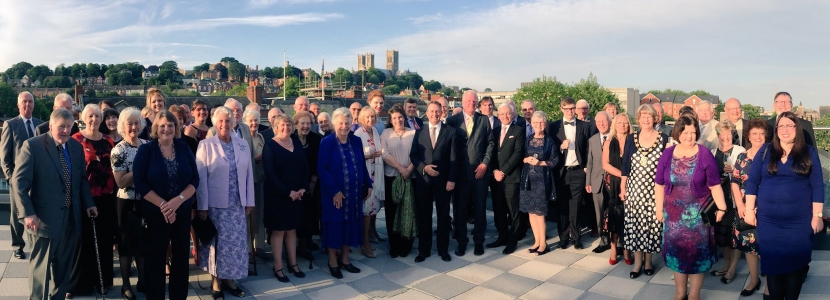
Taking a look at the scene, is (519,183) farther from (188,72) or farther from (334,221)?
(188,72)

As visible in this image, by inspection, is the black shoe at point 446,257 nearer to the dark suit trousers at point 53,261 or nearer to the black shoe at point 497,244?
the black shoe at point 497,244

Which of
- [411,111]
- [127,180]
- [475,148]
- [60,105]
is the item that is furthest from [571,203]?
[60,105]

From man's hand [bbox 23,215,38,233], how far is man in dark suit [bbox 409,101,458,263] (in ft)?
10.8

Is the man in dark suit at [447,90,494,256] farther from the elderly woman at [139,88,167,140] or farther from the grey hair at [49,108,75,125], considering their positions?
the grey hair at [49,108,75,125]

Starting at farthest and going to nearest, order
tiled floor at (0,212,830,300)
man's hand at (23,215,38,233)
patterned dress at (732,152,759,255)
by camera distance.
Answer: tiled floor at (0,212,830,300)
patterned dress at (732,152,759,255)
man's hand at (23,215,38,233)

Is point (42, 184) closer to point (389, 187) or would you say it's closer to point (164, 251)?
point (164, 251)

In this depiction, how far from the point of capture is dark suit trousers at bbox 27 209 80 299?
3.63 meters

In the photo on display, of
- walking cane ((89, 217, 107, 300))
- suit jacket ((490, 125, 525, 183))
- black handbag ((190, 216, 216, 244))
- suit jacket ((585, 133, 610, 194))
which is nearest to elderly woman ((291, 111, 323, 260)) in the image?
black handbag ((190, 216, 216, 244))

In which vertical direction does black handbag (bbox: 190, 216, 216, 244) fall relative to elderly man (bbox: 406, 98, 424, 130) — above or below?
below

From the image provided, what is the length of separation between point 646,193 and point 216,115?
12.5 feet

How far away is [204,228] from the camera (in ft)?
13.5

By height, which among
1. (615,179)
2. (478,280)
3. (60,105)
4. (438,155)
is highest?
(60,105)

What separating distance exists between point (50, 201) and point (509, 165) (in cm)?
415

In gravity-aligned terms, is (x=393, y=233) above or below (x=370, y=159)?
below
